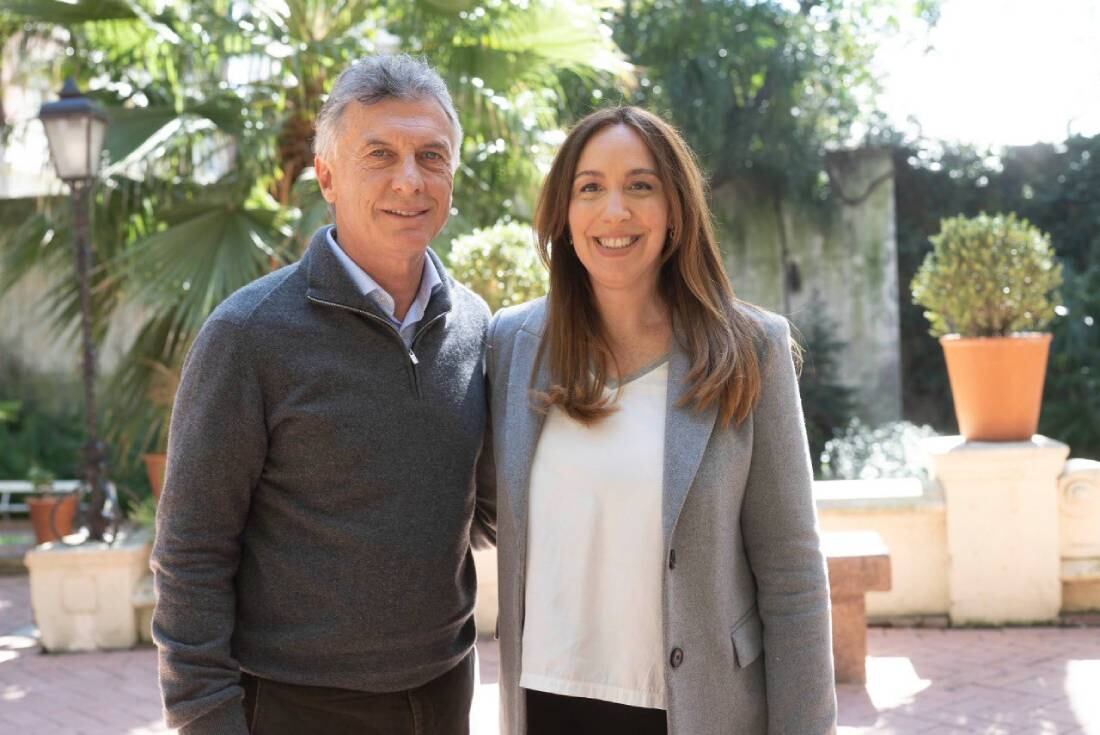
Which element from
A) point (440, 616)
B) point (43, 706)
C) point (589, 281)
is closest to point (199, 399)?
point (440, 616)

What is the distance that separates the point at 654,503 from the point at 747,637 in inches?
12.1

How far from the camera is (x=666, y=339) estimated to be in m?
2.20

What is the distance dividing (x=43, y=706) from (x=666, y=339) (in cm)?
410

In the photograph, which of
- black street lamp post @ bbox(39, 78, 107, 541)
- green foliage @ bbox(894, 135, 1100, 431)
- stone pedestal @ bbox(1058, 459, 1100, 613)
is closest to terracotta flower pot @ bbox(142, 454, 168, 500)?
black street lamp post @ bbox(39, 78, 107, 541)

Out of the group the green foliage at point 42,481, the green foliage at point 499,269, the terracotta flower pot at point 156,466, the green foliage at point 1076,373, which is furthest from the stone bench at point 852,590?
the green foliage at point 42,481

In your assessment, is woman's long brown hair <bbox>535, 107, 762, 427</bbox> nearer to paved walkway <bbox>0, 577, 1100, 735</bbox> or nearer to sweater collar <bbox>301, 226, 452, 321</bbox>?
sweater collar <bbox>301, 226, 452, 321</bbox>

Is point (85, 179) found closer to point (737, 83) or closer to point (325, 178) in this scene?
point (325, 178)

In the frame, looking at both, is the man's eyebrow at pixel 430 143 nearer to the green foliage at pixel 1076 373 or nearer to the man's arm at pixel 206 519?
the man's arm at pixel 206 519

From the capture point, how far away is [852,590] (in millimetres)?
4645

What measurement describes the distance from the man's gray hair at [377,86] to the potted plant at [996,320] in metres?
4.23

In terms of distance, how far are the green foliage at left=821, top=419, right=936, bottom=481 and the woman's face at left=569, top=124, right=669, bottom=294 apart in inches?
210

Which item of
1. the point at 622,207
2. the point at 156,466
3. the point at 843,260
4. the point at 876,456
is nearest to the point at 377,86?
the point at 622,207

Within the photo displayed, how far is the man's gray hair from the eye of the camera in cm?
213

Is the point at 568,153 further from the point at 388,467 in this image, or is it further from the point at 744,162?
the point at 744,162
